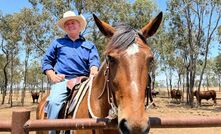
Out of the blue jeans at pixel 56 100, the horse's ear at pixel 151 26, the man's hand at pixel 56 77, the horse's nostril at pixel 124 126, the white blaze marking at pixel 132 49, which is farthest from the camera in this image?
the man's hand at pixel 56 77

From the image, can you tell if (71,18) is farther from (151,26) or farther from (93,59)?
(151,26)

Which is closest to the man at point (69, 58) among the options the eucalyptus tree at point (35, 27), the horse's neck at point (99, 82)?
the horse's neck at point (99, 82)

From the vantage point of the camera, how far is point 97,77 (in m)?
3.50

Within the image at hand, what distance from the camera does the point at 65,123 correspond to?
282 cm

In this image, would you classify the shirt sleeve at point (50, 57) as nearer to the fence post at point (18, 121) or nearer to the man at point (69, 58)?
the man at point (69, 58)

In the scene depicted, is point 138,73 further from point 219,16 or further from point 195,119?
point 219,16

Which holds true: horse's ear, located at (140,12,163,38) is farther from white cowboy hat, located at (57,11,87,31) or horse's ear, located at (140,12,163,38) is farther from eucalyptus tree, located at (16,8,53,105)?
eucalyptus tree, located at (16,8,53,105)

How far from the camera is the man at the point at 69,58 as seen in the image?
4.27 metres

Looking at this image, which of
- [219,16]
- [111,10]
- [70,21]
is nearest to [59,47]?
[70,21]

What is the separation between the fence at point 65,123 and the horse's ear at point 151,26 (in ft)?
2.44

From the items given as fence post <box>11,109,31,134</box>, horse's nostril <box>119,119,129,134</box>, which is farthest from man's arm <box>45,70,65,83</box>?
horse's nostril <box>119,119,129,134</box>

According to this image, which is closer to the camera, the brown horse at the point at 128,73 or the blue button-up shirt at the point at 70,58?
the brown horse at the point at 128,73

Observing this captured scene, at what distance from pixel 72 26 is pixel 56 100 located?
114 centimetres

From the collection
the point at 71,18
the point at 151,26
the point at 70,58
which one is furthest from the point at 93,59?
the point at 151,26
